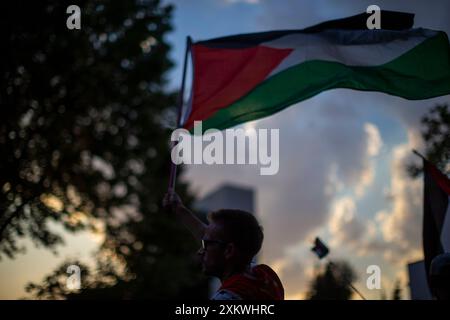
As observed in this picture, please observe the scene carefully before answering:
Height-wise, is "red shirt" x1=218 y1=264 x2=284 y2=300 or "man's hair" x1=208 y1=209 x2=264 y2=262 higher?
"man's hair" x1=208 y1=209 x2=264 y2=262

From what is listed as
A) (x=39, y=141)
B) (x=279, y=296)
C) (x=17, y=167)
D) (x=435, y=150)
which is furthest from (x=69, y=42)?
(x=279, y=296)

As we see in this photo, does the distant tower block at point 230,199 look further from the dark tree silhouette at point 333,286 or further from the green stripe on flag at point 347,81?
the green stripe on flag at point 347,81

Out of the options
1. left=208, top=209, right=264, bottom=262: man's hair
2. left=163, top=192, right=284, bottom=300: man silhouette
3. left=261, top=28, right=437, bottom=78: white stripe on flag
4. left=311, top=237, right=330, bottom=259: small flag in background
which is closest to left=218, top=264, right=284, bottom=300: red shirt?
left=163, top=192, right=284, bottom=300: man silhouette

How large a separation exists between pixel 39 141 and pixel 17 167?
135 cm

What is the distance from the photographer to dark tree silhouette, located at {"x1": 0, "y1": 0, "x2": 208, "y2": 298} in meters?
10.2

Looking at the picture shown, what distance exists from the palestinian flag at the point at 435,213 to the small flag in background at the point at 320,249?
3.75 ft

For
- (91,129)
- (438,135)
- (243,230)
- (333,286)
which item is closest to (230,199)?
(333,286)

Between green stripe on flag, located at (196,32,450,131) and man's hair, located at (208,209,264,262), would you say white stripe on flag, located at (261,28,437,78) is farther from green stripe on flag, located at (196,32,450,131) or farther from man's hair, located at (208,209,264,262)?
man's hair, located at (208,209,264,262)

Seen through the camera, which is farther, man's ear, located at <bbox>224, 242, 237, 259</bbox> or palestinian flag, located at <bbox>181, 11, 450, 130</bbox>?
palestinian flag, located at <bbox>181, 11, 450, 130</bbox>

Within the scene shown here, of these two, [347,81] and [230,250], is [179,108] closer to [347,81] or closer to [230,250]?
[347,81]

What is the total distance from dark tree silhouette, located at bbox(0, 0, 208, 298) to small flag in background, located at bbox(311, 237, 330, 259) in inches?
207

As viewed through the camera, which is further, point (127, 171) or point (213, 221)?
point (127, 171)

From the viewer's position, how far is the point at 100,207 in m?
13.7

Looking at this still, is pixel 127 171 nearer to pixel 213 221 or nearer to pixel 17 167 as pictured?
pixel 17 167
